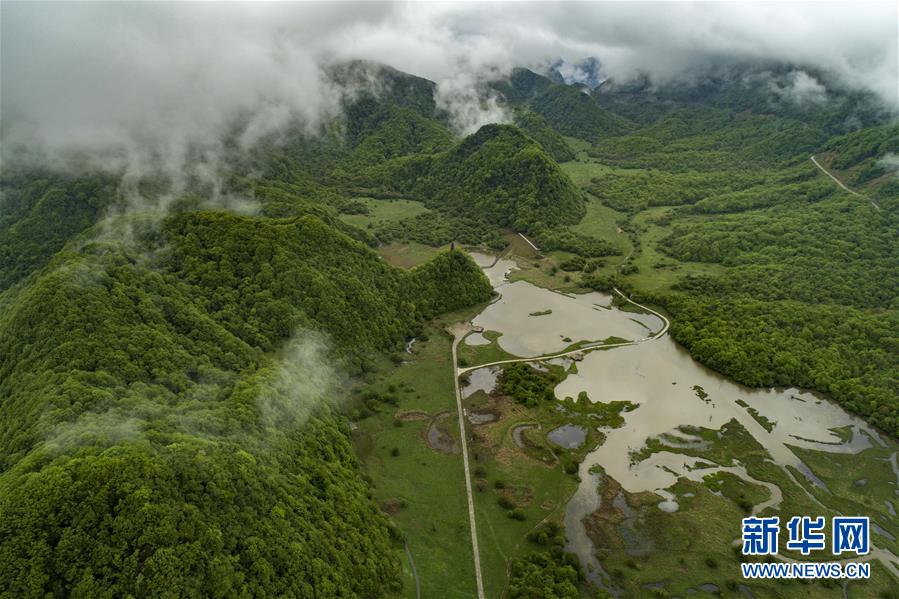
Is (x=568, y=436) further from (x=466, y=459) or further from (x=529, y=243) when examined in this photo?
(x=529, y=243)

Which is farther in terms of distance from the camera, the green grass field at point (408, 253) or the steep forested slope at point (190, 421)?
the green grass field at point (408, 253)

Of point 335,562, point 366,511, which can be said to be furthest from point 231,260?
point 335,562

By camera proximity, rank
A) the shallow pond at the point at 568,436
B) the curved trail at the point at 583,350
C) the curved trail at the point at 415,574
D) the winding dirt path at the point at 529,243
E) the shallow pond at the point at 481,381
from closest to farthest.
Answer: the curved trail at the point at 415,574 < the shallow pond at the point at 568,436 < the shallow pond at the point at 481,381 < the curved trail at the point at 583,350 < the winding dirt path at the point at 529,243

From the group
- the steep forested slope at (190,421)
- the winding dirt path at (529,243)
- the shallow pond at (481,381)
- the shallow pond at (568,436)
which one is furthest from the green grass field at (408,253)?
the shallow pond at (568,436)

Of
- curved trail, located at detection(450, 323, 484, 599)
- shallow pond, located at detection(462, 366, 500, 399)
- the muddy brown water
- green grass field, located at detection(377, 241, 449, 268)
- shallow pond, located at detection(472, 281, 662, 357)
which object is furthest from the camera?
green grass field, located at detection(377, 241, 449, 268)

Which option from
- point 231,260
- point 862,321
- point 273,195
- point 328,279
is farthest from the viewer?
point 273,195

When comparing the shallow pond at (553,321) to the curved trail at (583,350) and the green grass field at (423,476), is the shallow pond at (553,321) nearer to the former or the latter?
the curved trail at (583,350)

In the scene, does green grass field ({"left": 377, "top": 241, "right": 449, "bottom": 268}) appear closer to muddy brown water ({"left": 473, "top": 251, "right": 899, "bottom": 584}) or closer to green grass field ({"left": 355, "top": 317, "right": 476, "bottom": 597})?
muddy brown water ({"left": 473, "top": 251, "right": 899, "bottom": 584})

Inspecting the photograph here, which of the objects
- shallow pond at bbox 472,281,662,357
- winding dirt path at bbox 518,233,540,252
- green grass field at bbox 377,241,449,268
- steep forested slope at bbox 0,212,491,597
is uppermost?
steep forested slope at bbox 0,212,491,597

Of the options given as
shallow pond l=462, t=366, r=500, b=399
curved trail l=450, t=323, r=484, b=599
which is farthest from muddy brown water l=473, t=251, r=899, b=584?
shallow pond l=462, t=366, r=500, b=399

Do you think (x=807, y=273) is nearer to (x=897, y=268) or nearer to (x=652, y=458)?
(x=897, y=268)

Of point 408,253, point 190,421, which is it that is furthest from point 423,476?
point 408,253
